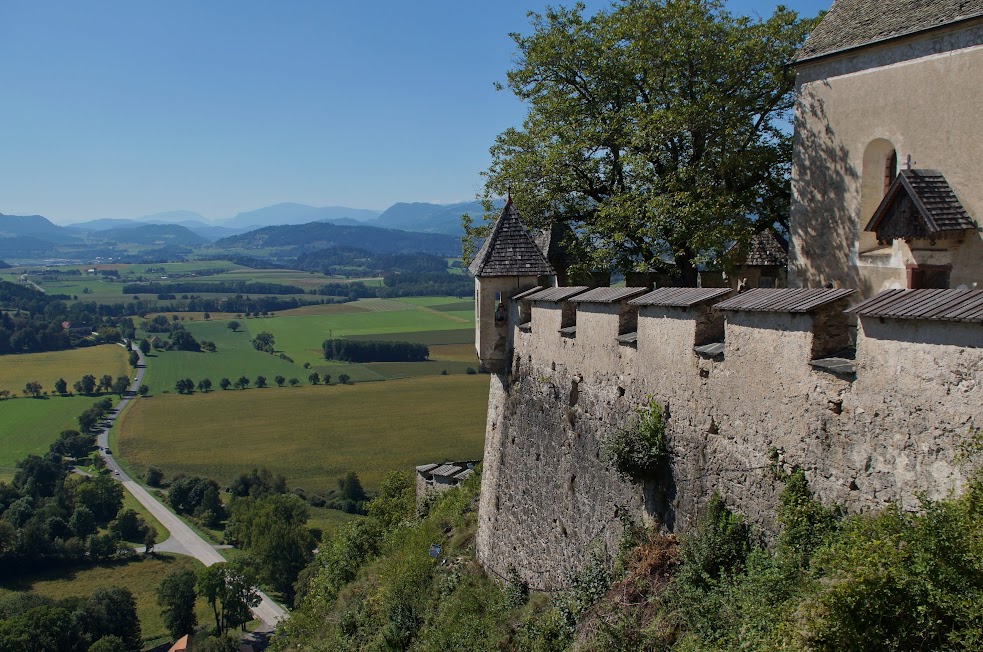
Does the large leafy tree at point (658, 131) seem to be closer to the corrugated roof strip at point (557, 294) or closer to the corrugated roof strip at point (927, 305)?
the corrugated roof strip at point (557, 294)

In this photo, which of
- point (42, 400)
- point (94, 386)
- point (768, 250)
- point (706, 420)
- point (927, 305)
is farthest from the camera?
point (94, 386)

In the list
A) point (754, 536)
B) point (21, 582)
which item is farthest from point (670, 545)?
point (21, 582)

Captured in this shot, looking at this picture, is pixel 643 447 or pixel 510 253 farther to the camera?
pixel 510 253

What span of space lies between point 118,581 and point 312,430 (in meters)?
34.0

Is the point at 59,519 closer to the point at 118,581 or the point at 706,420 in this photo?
the point at 118,581

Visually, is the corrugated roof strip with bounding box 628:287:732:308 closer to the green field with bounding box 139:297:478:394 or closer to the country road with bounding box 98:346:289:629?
the country road with bounding box 98:346:289:629

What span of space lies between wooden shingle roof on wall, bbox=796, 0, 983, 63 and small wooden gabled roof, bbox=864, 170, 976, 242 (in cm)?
257

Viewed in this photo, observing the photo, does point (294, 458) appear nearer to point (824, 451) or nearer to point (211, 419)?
point (211, 419)

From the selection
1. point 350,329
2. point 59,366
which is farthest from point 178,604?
point 350,329

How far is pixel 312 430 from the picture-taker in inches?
4109

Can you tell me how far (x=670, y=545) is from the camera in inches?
444

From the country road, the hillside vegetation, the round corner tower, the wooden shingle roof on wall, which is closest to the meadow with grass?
the country road

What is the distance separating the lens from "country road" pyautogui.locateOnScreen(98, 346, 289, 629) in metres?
71.6

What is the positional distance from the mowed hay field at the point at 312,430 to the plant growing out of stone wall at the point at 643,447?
6911 centimetres
